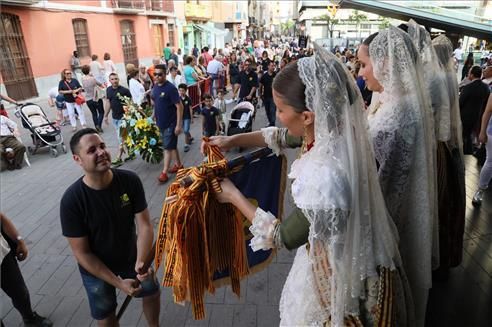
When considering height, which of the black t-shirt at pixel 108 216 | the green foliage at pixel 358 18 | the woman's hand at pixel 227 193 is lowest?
the black t-shirt at pixel 108 216

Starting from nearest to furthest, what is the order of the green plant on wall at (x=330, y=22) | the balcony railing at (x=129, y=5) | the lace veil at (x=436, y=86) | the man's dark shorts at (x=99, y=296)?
the man's dark shorts at (x=99, y=296) → the lace veil at (x=436, y=86) → the balcony railing at (x=129, y=5) → the green plant on wall at (x=330, y=22)

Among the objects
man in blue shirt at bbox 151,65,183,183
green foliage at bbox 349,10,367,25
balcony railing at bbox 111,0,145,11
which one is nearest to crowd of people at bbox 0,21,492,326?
man in blue shirt at bbox 151,65,183,183

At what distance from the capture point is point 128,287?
87.4 inches

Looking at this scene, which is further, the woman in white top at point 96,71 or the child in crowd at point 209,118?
the woman in white top at point 96,71

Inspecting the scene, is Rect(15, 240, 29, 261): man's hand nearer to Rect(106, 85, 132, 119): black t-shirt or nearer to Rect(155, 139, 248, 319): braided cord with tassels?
Rect(155, 139, 248, 319): braided cord with tassels

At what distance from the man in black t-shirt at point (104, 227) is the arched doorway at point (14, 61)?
1177 centimetres

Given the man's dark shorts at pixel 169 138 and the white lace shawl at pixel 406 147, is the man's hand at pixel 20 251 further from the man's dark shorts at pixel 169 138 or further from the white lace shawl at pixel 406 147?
the man's dark shorts at pixel 169 138

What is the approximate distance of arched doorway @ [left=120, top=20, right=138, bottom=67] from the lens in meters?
19.0

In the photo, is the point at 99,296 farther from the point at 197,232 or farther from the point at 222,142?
the point at 222,142

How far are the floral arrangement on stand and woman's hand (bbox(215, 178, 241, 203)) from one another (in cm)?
488

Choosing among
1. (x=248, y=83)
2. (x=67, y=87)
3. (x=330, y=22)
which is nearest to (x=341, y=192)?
(x=248, y=83)

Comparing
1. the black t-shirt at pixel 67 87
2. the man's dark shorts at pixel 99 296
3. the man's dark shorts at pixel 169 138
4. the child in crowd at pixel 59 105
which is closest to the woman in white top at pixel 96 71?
the child in crowd at pixel 59 105

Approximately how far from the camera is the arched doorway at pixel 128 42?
18953mm

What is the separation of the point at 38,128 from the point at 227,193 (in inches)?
281
